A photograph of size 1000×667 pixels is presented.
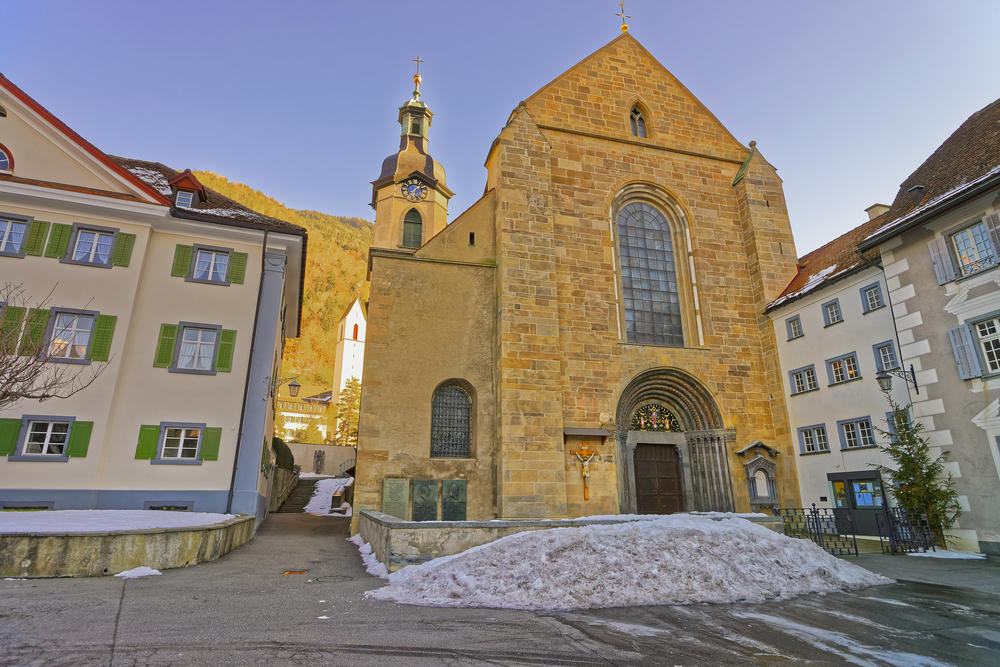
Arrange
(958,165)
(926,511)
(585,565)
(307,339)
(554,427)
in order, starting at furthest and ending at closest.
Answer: (307,339) < (554,427) < (958,165) < (926,511) < (585,565)

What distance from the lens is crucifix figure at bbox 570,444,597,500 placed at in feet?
51.5

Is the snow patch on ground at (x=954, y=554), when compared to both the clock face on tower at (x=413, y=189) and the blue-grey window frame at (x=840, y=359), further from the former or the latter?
the clock face on tower at (x=413, y=189)

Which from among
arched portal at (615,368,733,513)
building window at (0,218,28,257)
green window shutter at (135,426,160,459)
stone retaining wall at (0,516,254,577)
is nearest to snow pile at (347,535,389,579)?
stone retaining wall at (0,516,254,577)

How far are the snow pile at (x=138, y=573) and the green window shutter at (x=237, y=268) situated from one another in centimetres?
922

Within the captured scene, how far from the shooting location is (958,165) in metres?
14.4

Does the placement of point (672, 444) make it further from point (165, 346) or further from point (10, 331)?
point (10, 331)

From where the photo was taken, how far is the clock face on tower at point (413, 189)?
82.0ft

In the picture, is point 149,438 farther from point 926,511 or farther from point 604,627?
point 926,511

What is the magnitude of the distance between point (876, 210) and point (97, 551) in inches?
953

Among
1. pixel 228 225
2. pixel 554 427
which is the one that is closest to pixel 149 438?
pixel 228 225

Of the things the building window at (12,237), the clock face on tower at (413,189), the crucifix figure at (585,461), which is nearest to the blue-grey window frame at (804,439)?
the crucifix figure at (585,461)

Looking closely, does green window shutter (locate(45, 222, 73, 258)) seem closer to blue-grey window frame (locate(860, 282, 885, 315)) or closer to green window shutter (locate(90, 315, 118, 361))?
green window shutter (locate(90, 315, 118, 361))

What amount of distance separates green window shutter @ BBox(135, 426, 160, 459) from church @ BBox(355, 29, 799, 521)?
5.16m

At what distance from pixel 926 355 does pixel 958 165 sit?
526 centimetres
